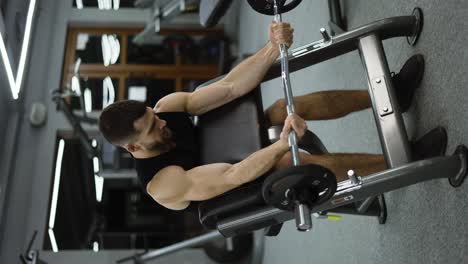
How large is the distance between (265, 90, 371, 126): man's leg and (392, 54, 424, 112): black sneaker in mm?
135

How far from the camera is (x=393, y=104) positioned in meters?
1.89

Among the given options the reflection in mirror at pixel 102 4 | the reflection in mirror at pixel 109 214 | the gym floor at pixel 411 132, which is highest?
the reflection in mirror at pixel 102 4

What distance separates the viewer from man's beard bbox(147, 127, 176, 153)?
6.52 feet

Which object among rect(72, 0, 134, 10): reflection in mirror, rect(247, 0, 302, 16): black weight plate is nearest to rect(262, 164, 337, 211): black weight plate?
rect(247, 0, 302, 16): black weight plate

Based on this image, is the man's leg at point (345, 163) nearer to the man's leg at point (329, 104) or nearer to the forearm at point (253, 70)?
the man's leg at point (329, 104)

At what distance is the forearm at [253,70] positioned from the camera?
2117 mm

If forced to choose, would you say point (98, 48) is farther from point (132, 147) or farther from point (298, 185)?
point (298, 185)

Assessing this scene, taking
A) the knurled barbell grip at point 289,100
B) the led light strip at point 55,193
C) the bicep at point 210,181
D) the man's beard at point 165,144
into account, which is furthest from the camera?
the led light strip at point 55,193

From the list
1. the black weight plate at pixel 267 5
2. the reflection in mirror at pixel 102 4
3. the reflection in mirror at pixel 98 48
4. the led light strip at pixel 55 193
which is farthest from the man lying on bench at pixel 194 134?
the reflection in mirror at pixel 102 4

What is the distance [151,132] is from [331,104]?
72cm

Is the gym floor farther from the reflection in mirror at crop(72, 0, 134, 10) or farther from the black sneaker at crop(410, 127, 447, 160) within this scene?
the reflection in mirror at crop(72, 0, 134, 10)

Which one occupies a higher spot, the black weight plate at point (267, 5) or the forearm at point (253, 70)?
the black weight plate at point (267, 5)

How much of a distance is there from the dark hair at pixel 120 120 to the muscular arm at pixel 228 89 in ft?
0.75

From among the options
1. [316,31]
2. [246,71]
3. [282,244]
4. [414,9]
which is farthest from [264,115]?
[282,244]
